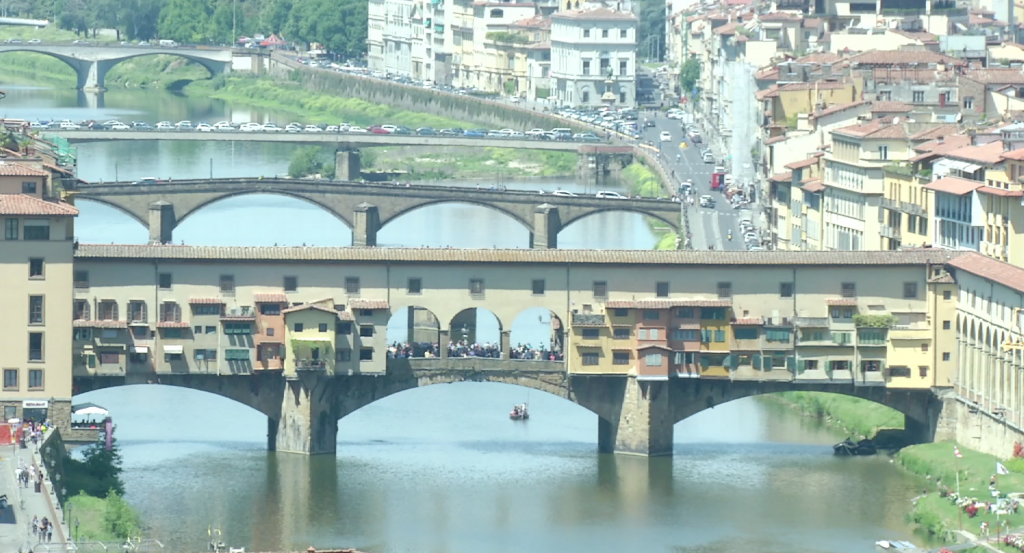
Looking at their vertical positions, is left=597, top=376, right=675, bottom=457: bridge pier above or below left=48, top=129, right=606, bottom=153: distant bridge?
below

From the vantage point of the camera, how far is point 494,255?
265 feet

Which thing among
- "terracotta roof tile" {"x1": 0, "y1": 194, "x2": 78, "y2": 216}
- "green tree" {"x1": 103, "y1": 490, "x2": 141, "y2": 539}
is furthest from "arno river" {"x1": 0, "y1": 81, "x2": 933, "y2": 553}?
"terracotta roof tile" {"x1": 0, "y1": 194, "x2": 78, "y2": 216}

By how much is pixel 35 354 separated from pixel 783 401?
2557 centimetres

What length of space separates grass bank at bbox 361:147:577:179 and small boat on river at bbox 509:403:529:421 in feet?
228

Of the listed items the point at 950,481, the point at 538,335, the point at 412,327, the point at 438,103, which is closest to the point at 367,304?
the point at 950,481

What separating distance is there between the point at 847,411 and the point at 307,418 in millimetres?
16814

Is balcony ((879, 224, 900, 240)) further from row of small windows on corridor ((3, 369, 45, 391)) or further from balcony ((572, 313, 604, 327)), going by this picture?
row of small windows on corridor ((3, 369, 45, 391))

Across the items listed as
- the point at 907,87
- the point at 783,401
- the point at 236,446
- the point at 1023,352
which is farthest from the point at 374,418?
the point at 907,87

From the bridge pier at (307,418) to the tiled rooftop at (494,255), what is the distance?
3398 millimetres

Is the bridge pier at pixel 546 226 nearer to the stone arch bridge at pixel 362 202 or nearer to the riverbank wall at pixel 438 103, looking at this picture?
the stone arch bridge at pixel 362 202

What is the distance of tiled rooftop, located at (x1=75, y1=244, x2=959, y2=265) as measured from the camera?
79.8 m

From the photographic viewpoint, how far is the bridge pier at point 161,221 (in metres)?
123

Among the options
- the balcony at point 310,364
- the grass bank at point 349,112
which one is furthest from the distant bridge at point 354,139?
the balcony at point 310,364

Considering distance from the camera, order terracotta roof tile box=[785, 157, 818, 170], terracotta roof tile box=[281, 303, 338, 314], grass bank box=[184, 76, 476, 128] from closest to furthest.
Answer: terracotta roof tile box=[281, 303, 338, 314] → terracotta roof tile box=[785, 157, 818, 170] → grass bank box=[184, 76, 476, 128]
